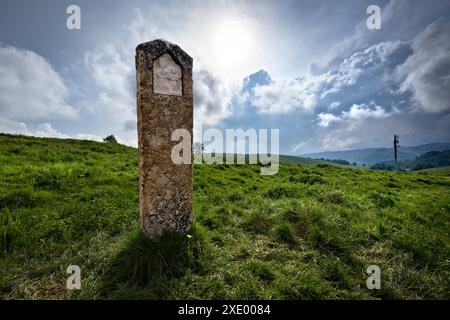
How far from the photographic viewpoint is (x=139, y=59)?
4582mm

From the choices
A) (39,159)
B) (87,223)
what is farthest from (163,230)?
(39,159)

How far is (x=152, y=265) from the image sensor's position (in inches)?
159

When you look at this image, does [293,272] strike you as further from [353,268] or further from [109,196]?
[109,196]

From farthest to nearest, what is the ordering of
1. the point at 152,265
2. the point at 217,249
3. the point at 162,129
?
the point at 217,249, the point at 162,129, the point at 152,265

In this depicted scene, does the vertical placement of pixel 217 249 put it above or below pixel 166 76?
below

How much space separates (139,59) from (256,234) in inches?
163

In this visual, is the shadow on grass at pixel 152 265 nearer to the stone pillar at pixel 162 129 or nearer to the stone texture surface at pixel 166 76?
the stone pillar at pixel 162 129

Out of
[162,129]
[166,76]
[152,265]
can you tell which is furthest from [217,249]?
[166,76]

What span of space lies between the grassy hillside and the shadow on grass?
0.6 inches

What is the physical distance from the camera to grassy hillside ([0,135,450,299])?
148 inches

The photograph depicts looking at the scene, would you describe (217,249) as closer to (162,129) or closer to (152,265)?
(152,265)

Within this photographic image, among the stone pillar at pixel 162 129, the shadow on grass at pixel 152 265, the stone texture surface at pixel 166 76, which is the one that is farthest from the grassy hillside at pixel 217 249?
the stone texture surface at pixel 166 76

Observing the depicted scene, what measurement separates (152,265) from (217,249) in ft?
4.00

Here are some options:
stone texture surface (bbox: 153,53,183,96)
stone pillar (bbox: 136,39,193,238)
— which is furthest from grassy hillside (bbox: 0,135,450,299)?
stone texture surface (bbox: 153,53,183,96)
